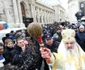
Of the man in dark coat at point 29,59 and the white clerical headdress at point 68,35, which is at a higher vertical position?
the white clerical headdress at point 68,35

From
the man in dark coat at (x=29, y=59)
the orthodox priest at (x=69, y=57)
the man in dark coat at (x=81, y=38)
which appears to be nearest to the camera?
the orthodox priest at (x=69, y=57)

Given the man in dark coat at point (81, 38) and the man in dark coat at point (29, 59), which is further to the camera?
the man in dark coat at point (81, 38)

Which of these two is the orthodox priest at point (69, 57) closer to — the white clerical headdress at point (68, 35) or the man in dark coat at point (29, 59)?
the white clerical headdress at point (68, 35)

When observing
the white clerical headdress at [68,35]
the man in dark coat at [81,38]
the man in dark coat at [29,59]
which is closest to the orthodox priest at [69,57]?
the white clerical headdress at [68,35]

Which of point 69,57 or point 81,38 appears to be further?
point 81,38

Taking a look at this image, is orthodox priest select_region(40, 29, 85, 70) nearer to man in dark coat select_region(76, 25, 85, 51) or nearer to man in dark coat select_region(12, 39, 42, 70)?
man in dark coat select_region(12, 39, 42, 70)

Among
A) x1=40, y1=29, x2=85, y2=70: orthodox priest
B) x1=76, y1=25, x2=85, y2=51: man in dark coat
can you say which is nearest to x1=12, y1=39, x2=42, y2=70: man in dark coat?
x1=40, y1=29, x2=85, y2=70: orthodox priest

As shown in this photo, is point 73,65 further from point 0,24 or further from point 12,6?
point 12,6

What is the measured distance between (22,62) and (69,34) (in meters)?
1.14

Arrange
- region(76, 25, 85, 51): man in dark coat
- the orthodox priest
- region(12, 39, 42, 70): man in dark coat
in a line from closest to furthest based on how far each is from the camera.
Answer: the orthodox priest, region(12, 39, 42, 70): man in dark coat, region(76, 25, 85, 51): man in dark coat

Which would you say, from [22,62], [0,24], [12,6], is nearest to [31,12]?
[12,6]

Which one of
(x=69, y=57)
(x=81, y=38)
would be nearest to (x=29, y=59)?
(x=69, y=57)

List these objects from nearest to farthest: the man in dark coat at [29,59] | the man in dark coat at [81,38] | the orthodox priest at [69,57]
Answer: the orthodox priest at [69,57] → the man in dark coat at [29,59] → the man in dark coat at [81,38]

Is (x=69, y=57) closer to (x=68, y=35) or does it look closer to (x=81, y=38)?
(x=68, y=35)
